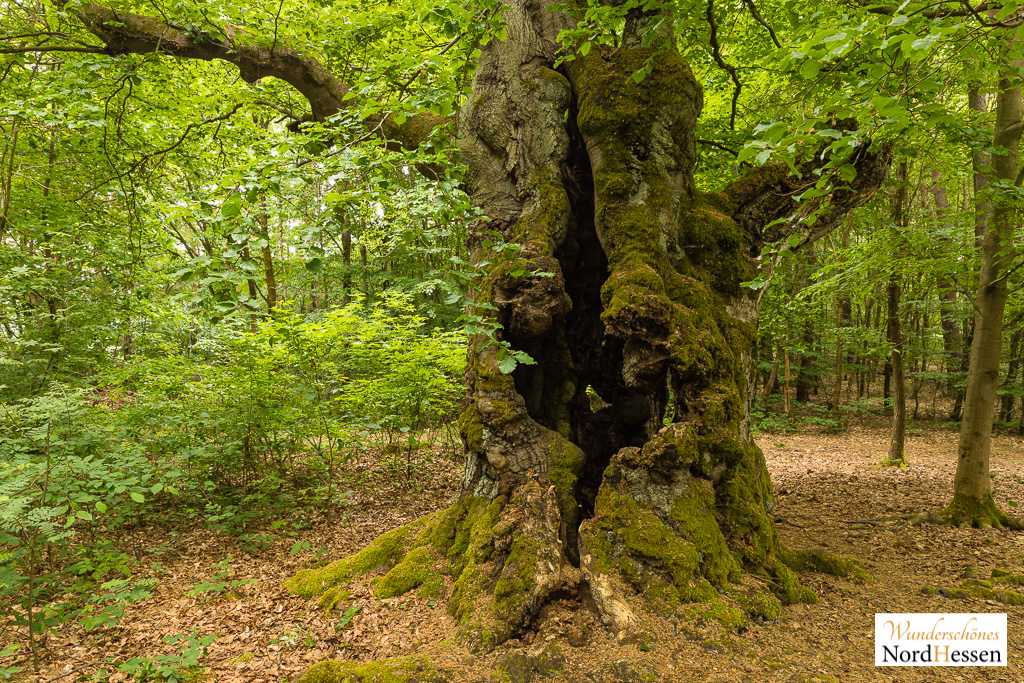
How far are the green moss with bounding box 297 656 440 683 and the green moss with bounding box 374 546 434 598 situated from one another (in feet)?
2.55

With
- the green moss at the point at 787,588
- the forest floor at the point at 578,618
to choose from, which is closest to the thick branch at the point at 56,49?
the forest floor at the point at 578,618

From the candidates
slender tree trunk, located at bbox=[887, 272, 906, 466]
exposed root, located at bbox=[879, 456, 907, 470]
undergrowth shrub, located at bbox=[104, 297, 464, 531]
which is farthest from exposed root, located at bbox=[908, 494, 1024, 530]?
undergrowth shrub, located at bbox=[104, 297, 464, 531]

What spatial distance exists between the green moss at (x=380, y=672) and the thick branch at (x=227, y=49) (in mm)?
4659

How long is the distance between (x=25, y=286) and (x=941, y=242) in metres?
11.4

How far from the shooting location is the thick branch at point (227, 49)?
5207mm

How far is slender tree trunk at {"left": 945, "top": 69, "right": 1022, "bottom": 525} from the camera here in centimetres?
472

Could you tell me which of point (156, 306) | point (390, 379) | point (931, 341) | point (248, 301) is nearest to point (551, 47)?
point (248, 301)

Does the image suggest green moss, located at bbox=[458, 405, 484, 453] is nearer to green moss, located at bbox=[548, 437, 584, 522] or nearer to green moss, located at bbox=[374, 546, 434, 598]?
green moss, located at bbox=[548, 437, 584, 522]

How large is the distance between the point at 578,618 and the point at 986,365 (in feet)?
16.8

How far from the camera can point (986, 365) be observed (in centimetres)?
482

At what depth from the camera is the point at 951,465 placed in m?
8.25

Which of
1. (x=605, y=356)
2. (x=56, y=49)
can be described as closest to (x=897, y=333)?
(x=605, y=356)

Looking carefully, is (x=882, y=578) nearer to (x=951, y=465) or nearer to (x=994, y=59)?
(x=994, y=59)

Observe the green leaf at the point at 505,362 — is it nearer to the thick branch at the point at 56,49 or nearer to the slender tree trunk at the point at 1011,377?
the thick branch at the point at 56,49
